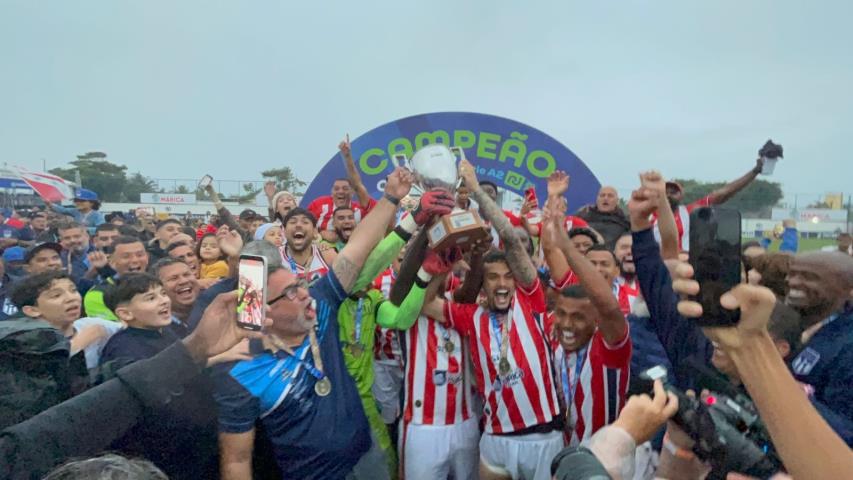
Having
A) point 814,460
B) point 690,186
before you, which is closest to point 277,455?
point 814,460

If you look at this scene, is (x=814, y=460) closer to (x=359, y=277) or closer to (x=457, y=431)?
A: (x=359, y=277)

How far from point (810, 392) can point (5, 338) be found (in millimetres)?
2881

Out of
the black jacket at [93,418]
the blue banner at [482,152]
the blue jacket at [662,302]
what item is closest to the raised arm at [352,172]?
the blue banner at [482,152]

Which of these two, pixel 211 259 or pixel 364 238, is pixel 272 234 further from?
pixel 364 238

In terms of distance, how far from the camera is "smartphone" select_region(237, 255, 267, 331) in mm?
2043

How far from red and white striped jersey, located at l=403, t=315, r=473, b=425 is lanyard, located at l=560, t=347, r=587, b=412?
61cm

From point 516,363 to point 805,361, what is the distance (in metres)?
1.41

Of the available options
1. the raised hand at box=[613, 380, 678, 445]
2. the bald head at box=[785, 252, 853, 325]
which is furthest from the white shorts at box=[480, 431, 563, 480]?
the raised hand at box=[613, 380, 678, 445]

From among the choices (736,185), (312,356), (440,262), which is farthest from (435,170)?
(736,185)

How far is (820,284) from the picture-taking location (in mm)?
2807

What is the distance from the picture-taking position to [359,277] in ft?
10.5

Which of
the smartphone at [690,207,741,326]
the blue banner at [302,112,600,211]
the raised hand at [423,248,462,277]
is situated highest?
the blue banner at [302,112,600,211]

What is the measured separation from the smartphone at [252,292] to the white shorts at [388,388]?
6.85ft

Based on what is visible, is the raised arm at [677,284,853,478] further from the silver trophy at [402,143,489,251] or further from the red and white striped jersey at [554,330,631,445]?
the silver trophy at [402,143,489,251]
